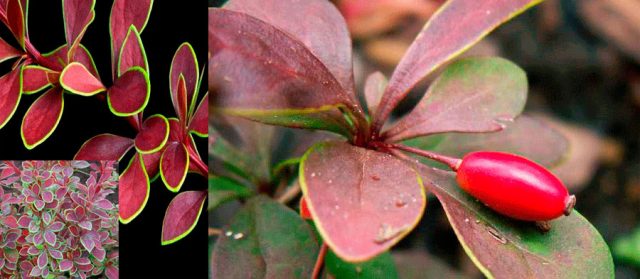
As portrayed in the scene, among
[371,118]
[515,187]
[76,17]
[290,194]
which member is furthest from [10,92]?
[515,187]

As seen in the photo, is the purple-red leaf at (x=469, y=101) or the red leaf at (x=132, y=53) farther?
the red leaf at (x=132, y=53)

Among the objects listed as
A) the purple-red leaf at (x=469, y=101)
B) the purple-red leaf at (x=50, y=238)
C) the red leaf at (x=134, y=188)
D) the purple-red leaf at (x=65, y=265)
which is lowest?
the purple-red leaf at (x=65, y=265)

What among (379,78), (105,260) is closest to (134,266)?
(105,260)

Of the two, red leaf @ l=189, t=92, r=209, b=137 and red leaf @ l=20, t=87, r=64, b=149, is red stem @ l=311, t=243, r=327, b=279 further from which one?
red leaf @ l=20, t=87, r=64, b=149

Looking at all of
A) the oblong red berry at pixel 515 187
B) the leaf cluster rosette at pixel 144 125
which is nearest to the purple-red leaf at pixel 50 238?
the leaf cluster rosette at pixel 144 125

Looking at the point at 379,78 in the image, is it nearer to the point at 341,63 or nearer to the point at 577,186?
the point at 341,63

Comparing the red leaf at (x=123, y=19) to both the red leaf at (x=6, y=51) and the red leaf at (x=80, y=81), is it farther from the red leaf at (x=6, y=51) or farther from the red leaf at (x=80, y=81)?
the red leaf at (x=6, y=51)
